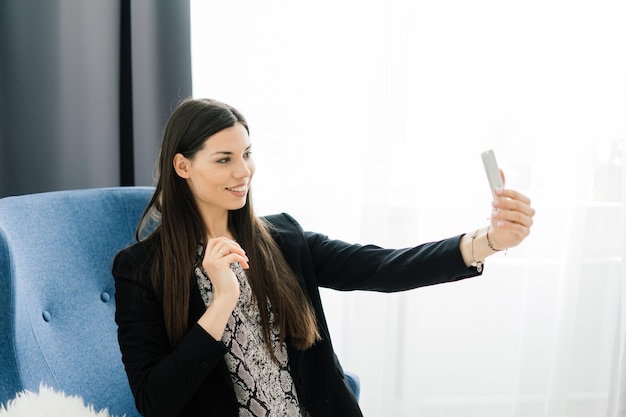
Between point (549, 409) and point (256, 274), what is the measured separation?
4.32ft

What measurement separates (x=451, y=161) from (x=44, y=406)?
1.39m

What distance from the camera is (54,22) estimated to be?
1683mm

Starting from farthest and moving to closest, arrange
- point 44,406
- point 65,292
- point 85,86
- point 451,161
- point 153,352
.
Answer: point 451,161 → point 85,86 → point 65,292 → point 153,352 → point 44,406

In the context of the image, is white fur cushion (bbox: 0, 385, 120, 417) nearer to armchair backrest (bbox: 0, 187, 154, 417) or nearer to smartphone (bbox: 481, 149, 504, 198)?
armchair backrest (bbox: 0, 187, 154, 417)

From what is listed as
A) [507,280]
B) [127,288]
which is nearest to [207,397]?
[127,288]

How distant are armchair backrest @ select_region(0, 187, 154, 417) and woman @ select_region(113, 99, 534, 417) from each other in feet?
0.66

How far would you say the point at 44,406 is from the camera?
3.62ft

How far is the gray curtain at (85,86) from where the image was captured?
5.53 ft

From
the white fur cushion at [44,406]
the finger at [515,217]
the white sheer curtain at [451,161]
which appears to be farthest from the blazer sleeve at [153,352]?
the white sheer curtain at [451,161]

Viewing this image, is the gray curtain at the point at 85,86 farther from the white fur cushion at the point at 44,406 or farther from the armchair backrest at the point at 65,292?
the white fur cushion at the point at 44,406

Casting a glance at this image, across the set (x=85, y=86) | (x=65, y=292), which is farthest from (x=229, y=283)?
(x=85, y=86)

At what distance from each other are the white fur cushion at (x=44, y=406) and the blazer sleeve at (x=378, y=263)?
1.85 feet

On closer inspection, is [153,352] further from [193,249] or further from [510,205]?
[510,205]

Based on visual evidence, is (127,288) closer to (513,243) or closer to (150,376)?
(150,376)
